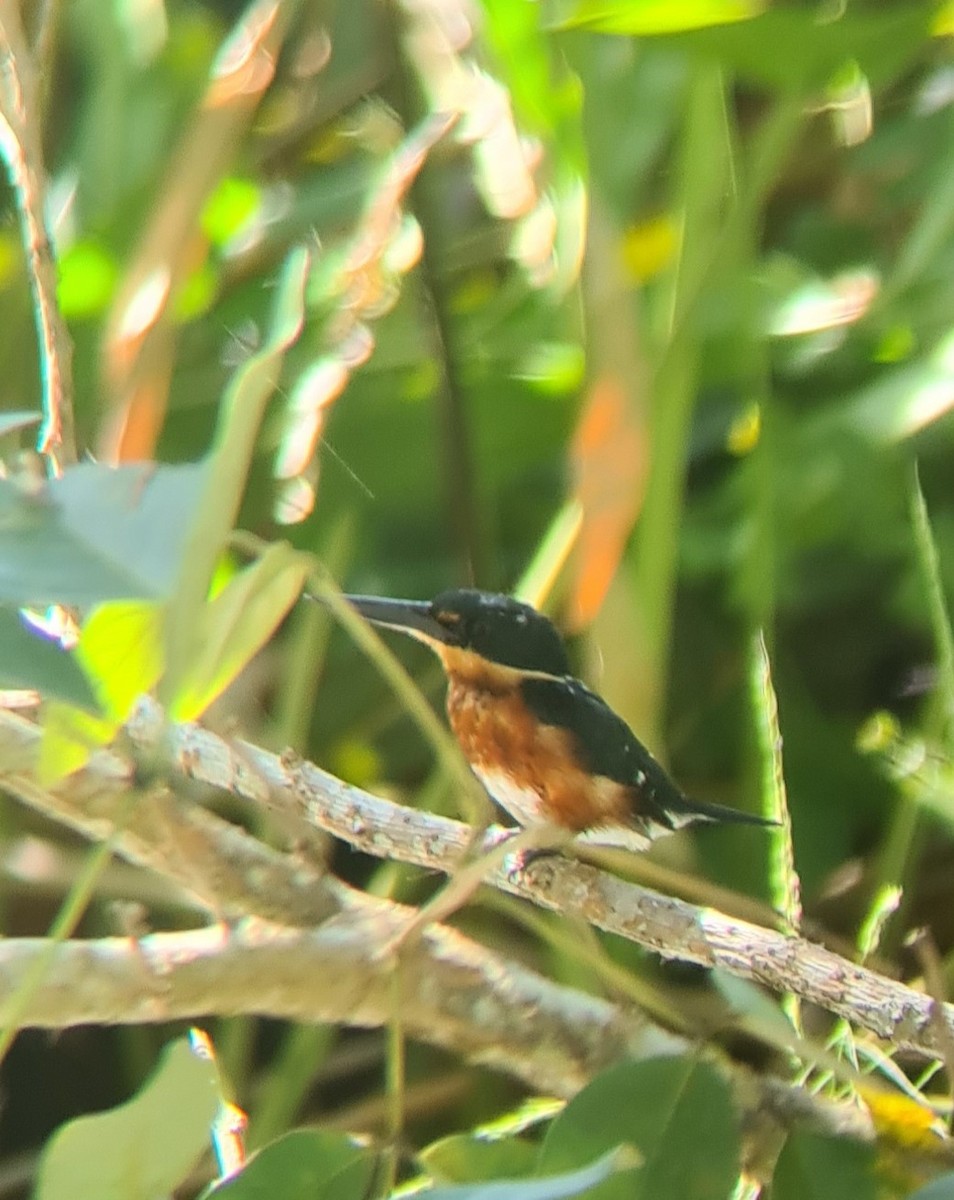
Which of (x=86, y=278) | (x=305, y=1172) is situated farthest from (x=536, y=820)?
(x=86, y=278)

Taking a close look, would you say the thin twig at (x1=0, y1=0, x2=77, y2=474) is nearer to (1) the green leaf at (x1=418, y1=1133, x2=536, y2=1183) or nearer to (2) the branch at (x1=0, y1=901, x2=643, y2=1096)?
(2) the branch at (x1=0, y1=901, x2=643, y2=1096)

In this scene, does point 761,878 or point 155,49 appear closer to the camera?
point 761,878

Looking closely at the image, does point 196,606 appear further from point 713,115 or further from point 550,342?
point 550,342

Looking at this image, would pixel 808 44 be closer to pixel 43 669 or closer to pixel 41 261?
pixel 41 261

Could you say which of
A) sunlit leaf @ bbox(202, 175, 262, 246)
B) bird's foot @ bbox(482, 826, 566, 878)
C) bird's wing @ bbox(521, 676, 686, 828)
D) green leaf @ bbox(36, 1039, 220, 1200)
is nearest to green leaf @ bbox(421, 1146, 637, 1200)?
green leaf @ bbox(36, 1039, 220, 1200)

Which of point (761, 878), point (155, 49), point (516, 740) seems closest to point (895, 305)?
point (761, 878)

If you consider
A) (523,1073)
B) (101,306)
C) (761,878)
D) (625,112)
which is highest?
(625,112)

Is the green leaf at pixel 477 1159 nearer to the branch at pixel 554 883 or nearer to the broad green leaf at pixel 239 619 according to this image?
the branch at pixel 554 883

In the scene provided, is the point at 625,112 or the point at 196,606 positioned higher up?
the point at 196,606
